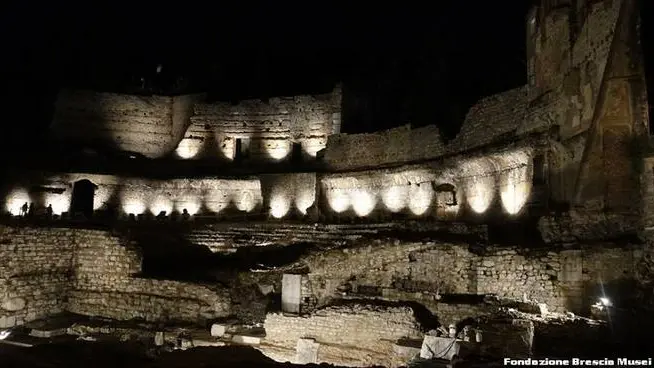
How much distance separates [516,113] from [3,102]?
3719 centimetres

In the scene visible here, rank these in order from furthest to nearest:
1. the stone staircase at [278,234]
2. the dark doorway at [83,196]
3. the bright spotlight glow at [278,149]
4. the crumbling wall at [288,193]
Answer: the bright spotlight glow at [278,149], the dark doorway at [83,196], the crumbling wall at [288,193], the stone staircase at [278,234]

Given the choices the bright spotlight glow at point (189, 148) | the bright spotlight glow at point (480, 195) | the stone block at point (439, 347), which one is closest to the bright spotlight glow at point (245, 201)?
the bright spotlight glow at point (189, 148)

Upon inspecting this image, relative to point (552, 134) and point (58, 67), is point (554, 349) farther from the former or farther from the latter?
point (58, 67)

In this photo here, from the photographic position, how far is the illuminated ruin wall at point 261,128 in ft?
102

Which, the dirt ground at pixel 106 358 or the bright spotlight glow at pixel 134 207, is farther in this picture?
the bright spotlight glow at pixel 134 207

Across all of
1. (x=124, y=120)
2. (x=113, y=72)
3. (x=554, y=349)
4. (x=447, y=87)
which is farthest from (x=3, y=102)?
(x=554, y=349)

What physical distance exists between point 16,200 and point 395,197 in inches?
802

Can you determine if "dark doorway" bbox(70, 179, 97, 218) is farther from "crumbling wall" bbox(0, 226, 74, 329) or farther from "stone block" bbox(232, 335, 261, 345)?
"stone block" bbox(232, 335, 261, 345)

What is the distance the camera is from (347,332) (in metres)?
12.6

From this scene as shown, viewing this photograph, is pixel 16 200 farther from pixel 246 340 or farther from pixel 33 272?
pixel 246 340

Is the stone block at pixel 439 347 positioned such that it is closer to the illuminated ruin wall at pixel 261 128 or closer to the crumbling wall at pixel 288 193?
the crumbling wall at pixel 288 193

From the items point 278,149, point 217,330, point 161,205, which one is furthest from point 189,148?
point 217,330

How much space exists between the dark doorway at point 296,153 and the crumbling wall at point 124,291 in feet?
52.2

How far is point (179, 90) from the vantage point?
3706 cm
